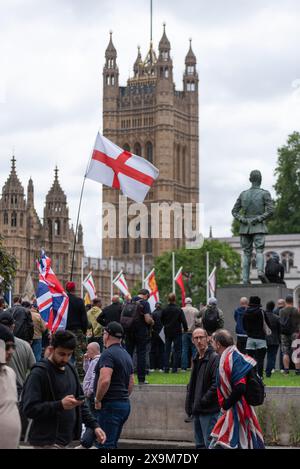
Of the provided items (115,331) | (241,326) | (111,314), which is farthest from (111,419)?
(241,326)

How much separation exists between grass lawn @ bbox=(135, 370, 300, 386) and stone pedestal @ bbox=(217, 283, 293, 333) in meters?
1.92

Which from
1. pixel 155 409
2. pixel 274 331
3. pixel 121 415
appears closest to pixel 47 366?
pixel 121 415

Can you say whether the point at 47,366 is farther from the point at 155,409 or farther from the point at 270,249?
the point at 270,249

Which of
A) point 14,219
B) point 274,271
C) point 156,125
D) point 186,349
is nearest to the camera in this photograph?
point 186,349

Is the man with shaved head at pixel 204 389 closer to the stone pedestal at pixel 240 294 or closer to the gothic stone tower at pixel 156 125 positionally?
the stone pedestal at pixel 240 294

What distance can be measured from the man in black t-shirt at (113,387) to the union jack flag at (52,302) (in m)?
5.99

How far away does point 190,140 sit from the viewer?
152125mm

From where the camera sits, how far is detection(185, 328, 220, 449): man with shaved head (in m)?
12.8

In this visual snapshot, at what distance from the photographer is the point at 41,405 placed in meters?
9.77

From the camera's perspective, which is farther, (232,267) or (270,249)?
(270,249)

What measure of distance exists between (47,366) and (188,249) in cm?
8704

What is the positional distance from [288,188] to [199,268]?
10.4 m

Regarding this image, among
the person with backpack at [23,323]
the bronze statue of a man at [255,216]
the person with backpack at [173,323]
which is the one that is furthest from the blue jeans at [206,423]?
the bronze statue of a man at [255,216]

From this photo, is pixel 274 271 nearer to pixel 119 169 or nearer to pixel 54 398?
pixel 119 169
